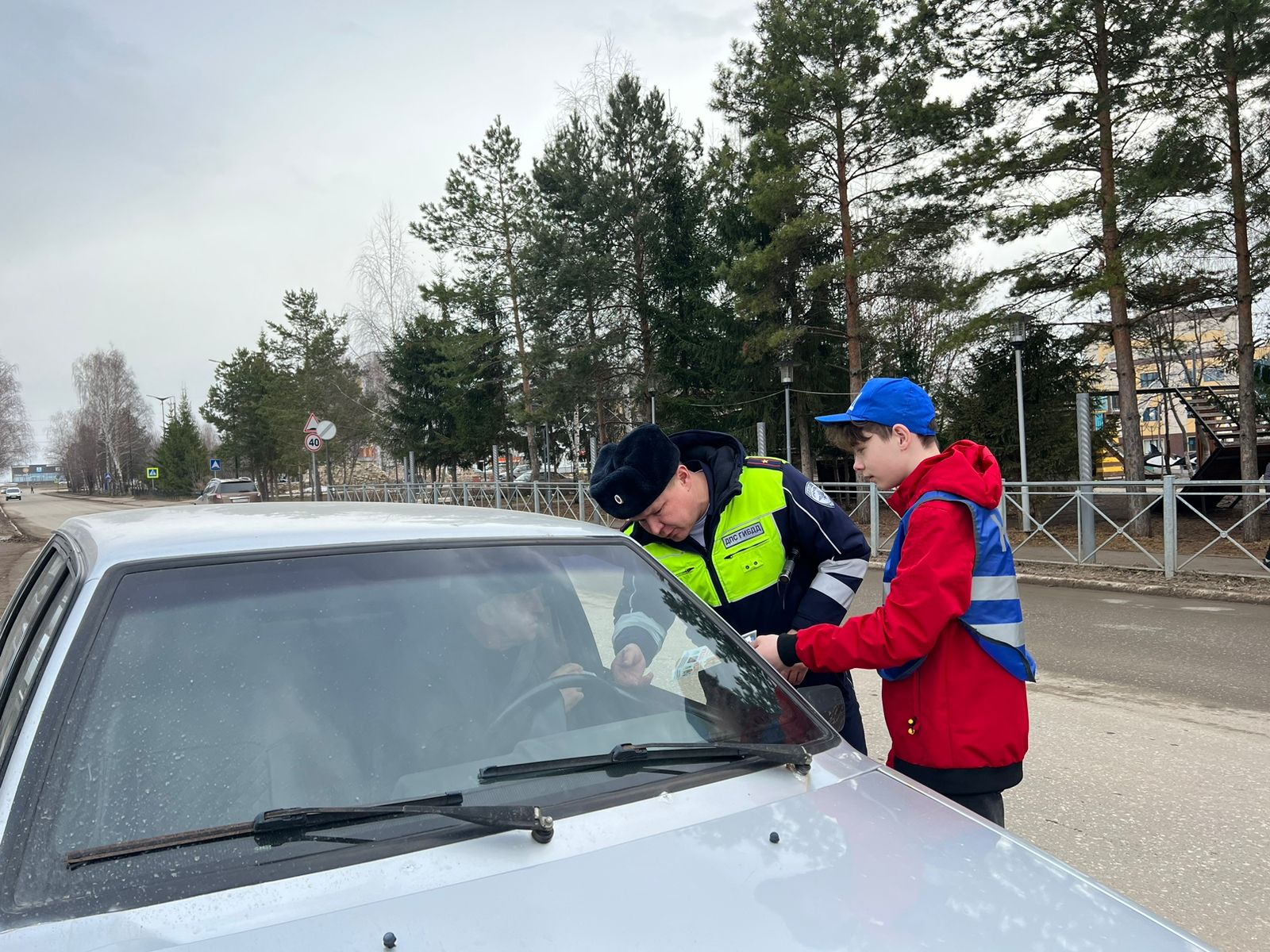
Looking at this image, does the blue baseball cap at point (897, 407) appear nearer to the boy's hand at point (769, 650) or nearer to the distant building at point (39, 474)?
the boy's hand at point (769, 650)

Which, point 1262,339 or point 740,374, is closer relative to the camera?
point 1262,339

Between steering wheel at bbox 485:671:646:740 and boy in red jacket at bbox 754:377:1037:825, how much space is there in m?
0.57

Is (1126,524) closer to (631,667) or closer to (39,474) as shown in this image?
(631,667)

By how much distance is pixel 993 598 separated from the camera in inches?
89.2

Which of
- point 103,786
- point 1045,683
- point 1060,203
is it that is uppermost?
point 1060,203

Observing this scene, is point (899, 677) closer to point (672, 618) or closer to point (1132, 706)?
point (672, 618)

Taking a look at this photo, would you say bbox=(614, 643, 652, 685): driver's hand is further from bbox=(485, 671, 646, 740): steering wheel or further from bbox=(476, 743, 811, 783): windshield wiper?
bbox=(476, 743, 811, 783): windshield wiper

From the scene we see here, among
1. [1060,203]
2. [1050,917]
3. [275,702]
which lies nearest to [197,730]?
[275,702]

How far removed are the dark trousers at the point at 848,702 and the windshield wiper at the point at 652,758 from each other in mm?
856

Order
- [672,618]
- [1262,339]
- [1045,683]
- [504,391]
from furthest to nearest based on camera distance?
[504,391] < [1262,339] < [1045,683] < [672,618]

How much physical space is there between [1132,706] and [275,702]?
19.5 ft

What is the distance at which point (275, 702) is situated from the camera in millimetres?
1722

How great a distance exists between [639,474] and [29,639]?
1.63 meters

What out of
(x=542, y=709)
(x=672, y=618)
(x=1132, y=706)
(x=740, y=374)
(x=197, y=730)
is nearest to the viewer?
(x=197, y=730)
